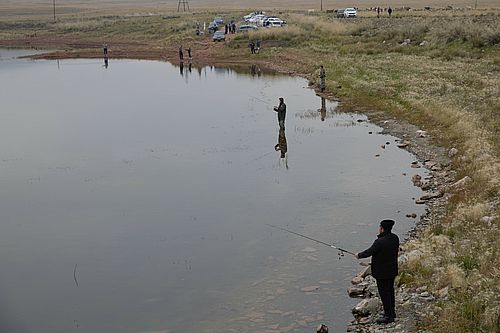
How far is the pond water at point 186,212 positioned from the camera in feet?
50.9

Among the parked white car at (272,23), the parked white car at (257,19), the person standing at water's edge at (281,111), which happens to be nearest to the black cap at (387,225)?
the person standing at water's edge at (281,111)

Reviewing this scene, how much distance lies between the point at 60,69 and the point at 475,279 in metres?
55.7

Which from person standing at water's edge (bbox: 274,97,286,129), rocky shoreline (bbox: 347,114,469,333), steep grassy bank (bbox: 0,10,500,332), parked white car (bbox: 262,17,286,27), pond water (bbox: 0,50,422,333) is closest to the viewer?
rocky shoreline (bbox: 347,114,469,333)

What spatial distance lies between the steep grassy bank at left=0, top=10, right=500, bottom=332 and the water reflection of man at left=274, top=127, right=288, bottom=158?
629 cm

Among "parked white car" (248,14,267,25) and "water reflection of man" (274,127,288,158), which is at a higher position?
"parked white car" (248,14,267,25)

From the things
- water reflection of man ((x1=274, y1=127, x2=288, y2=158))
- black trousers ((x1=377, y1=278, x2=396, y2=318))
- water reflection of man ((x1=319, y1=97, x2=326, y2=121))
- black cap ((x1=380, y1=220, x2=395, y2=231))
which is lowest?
water reflection of man ((x1=274, y1=127, x2=288, y2=158))

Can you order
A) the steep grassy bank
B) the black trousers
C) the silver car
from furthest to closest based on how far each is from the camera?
the silver car, the steep grassy bank, the black trousers

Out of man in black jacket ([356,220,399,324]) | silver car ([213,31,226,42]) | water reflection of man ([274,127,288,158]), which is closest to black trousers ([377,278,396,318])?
man in black jacket ([356,220,399,324])

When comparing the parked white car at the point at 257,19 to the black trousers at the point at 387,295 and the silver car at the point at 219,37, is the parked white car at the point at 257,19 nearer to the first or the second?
the silver car at the point at 219,37

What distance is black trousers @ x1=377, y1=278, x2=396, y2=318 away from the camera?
42.7 feet

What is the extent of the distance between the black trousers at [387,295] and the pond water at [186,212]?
1.18 m

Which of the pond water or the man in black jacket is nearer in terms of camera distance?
the man in black jacket

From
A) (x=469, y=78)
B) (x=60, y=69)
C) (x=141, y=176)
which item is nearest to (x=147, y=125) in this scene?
(x=141, y=176)

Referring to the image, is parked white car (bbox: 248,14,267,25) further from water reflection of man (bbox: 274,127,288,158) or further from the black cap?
the black cap
